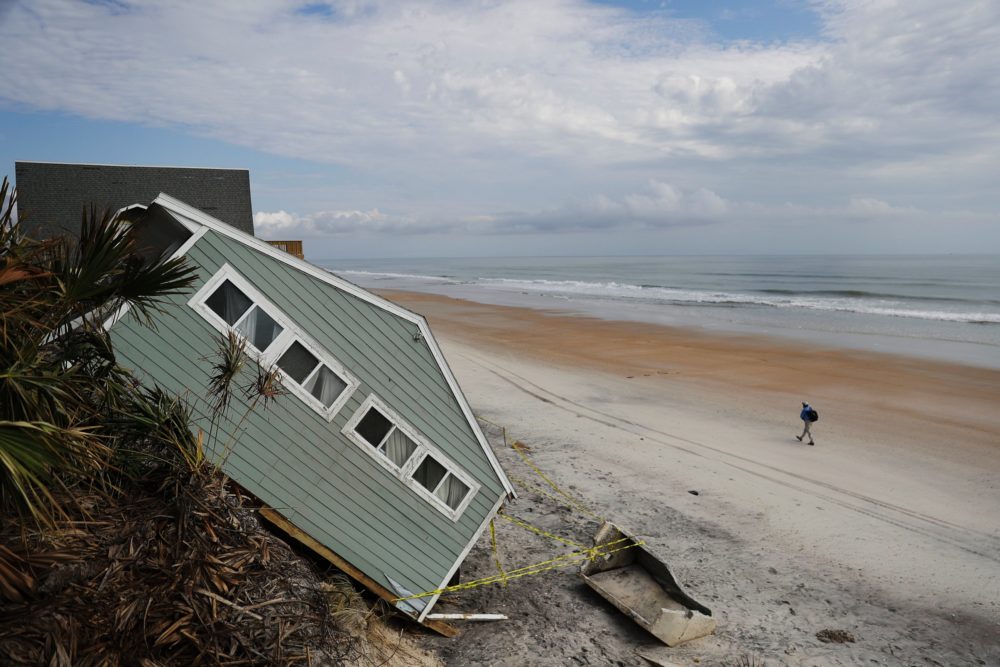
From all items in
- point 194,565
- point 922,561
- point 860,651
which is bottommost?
point 194,565

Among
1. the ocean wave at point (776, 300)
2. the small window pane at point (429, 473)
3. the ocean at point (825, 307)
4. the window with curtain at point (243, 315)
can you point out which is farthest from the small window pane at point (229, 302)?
the ocean wave at point (776, 300)

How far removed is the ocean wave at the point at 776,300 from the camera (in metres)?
53.0

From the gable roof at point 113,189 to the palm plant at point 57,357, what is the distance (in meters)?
12.7

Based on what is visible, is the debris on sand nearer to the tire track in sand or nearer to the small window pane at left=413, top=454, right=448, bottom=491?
the tire track in sand

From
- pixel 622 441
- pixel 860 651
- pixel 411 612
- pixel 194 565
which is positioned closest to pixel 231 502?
pixel 194 565

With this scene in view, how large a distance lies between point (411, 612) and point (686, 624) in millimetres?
4248

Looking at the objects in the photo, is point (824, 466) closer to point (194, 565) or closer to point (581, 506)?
point (581, 506)

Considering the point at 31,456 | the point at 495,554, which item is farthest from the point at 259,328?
the point at 495,554

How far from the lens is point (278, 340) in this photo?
8297 millimetres

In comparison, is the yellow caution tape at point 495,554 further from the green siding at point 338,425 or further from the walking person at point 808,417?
the walking person at point 808,417

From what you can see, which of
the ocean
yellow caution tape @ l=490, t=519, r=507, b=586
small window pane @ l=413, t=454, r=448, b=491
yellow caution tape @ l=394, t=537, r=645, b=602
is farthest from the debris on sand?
the ocean

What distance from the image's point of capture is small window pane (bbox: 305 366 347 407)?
857 cm

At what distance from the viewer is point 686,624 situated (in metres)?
10.2

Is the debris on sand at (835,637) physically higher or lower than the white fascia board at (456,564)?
higher
